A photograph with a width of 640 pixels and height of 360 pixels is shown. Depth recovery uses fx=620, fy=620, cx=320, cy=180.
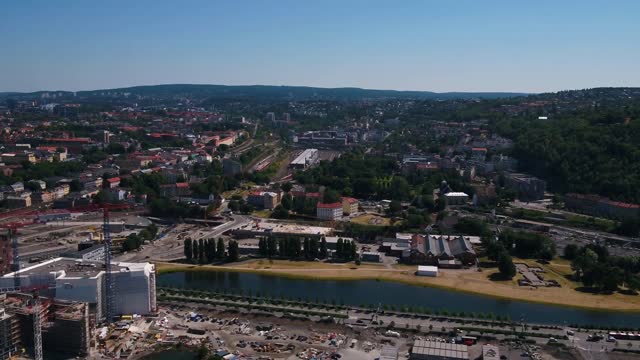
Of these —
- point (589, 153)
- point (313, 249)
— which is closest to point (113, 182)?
point (313, 249)

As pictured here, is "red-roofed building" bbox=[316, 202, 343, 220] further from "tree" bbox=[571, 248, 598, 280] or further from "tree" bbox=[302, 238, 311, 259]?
"tree" bbox=[571, 248, 598, 280]

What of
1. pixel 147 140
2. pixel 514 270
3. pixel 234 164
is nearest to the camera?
pixel 514 270

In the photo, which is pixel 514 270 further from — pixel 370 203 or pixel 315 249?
pixel 370 203

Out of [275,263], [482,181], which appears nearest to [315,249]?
[275,263]

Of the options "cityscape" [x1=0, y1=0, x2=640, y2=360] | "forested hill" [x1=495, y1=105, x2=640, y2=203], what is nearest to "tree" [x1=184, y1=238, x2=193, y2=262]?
"cityscape" [x1=0, y1=0, x2=640, y2=360]

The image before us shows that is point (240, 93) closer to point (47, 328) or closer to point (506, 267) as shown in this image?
point (506, 267)
